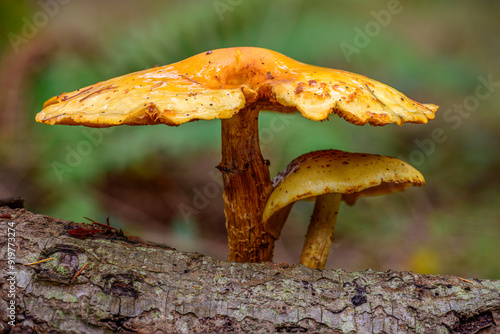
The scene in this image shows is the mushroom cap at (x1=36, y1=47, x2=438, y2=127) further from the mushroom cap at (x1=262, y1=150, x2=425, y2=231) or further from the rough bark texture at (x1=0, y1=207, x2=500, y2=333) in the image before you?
the rough bark texture at (x1=0, y1=207, x2=500, y2=333)

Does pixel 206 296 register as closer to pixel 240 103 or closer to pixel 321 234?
pixel 240 103

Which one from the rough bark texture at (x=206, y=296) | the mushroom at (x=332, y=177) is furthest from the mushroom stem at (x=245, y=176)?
the rough bark texture at (x=206, y=296)

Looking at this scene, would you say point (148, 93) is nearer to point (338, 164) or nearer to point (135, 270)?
point (135, 270)

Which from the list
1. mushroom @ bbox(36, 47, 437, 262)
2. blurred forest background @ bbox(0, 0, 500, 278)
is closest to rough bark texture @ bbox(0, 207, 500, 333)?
mushroom @ bbox(36, 47, 437, 262)

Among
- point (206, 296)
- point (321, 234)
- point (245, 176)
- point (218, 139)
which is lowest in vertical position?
point (206, 296)

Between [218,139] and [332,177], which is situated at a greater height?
[218,139]

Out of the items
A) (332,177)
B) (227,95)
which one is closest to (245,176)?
(332,177)

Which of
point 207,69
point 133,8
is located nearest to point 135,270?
point 207,69
